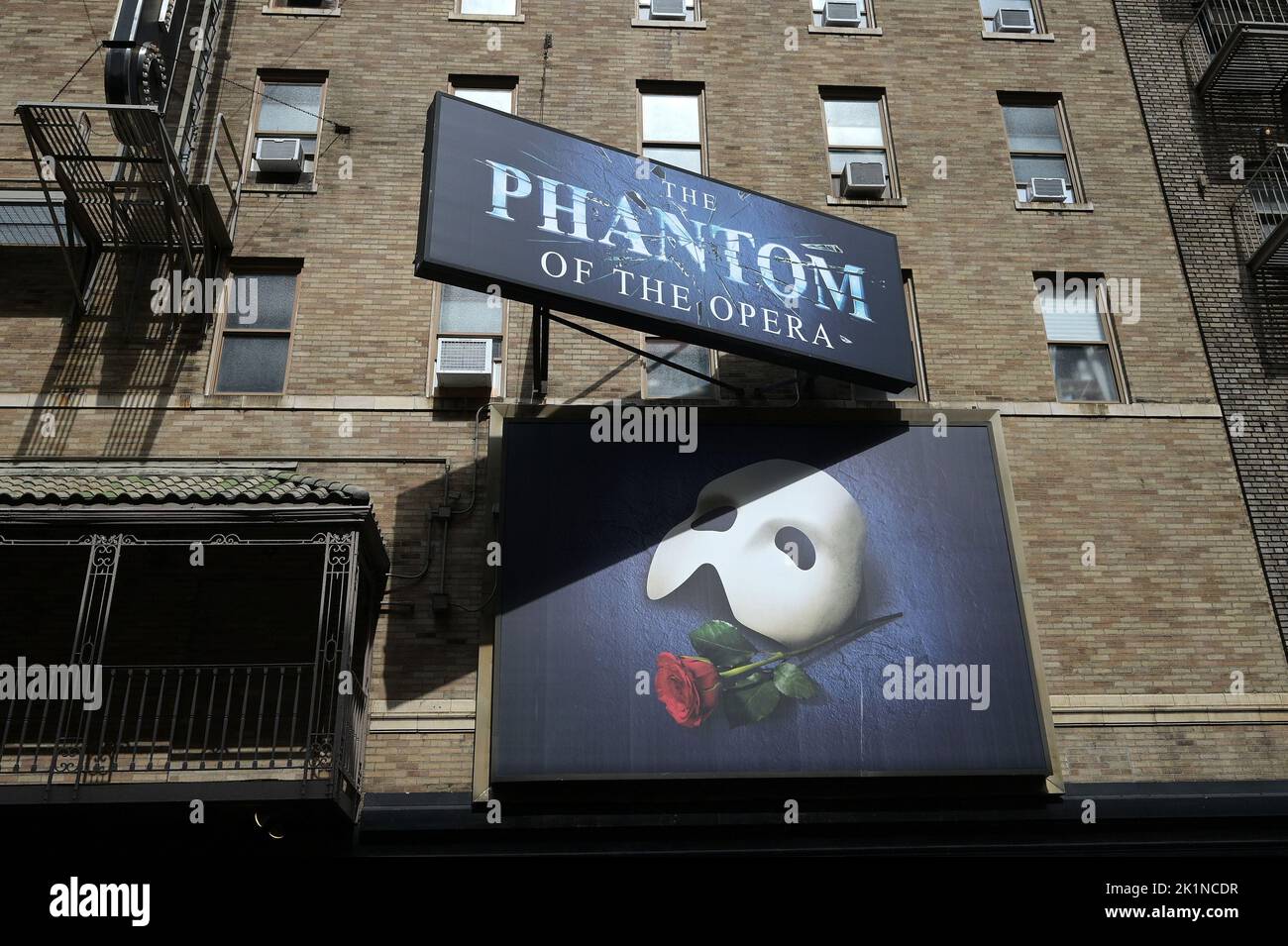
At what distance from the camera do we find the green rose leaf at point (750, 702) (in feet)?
37.8

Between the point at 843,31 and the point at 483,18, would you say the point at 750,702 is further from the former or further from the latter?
the point at 483,18

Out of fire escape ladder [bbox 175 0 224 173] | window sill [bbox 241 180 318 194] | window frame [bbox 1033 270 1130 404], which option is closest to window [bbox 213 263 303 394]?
window sill [bbox 241 180 318 194]

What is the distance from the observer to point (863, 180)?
49.6ft

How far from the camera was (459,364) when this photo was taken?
1309 cm

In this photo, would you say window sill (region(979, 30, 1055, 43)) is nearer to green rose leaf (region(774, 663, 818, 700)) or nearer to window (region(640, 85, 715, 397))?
window (region(640, 85, 715, 397))

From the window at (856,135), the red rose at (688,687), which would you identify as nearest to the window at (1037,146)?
the window at (856,135)

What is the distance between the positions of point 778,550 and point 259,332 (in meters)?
6.71

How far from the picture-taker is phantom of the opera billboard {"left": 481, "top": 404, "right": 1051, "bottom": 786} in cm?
1141

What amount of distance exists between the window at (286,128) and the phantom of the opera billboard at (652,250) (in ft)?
12.4

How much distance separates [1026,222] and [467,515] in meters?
8.36

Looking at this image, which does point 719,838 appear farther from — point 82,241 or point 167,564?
point 82,241

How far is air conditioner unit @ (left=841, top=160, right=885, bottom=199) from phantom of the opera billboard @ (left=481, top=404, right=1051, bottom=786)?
3568mm

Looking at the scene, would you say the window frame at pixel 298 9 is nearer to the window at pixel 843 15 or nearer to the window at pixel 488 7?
the window at pixel 488 7
